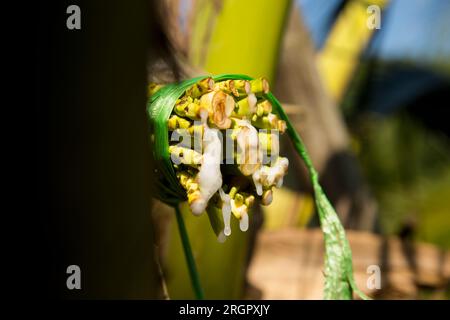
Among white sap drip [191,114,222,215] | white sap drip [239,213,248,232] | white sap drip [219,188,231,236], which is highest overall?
white sap drip [191,114,222,215]

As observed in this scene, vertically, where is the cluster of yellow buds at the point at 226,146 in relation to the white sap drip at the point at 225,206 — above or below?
above

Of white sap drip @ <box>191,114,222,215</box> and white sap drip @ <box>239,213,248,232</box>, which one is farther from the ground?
white sap drip @ <box>191,114,222,215</box>

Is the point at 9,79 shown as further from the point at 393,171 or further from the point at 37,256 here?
the point at 393,171

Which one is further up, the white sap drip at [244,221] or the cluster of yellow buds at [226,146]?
the cluster of yellow buds at [226,146]

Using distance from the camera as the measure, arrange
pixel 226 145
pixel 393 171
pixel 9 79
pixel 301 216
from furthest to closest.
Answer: pixel 393 171, pixel 301 216, pixel 226 145, pixel 9 79

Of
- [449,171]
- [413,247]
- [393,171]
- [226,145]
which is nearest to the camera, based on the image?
[226,145]

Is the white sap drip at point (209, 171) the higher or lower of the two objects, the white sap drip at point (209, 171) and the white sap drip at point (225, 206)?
the higher

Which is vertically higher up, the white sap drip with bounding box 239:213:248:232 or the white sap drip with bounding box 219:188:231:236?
the white sap drip with bounding box 219:188:231:236

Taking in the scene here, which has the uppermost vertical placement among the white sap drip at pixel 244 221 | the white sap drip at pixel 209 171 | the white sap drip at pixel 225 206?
the white sap drip at pixel 209 171

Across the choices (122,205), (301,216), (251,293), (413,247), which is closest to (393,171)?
(301,216)

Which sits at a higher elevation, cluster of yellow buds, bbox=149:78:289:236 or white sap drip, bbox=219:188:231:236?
cluster of yellow buds, bbox=149:78:289:236

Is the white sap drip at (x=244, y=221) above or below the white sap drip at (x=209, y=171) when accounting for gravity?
below
